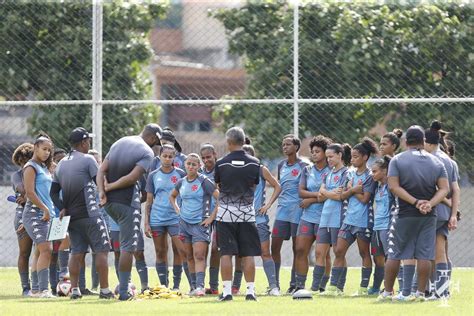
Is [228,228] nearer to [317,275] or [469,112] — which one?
[317,275]

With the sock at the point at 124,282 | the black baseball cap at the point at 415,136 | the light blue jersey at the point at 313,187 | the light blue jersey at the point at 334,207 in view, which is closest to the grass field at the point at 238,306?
the sock at the point at 124,282

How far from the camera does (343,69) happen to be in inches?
887

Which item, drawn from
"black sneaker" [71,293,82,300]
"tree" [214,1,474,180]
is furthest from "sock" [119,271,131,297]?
"tree" [214,1,474,180]

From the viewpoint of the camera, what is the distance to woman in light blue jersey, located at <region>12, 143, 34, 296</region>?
57.5 feet

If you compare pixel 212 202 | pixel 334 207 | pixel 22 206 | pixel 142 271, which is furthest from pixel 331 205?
pixel 22 206

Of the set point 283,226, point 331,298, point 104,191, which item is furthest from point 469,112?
point 104,191

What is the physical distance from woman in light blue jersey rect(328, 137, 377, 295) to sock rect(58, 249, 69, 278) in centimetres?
320

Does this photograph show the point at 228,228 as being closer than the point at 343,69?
Yes

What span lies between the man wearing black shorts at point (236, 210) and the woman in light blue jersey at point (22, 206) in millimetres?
2697

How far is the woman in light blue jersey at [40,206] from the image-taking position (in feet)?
55.1

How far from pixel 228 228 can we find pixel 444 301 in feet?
8.05

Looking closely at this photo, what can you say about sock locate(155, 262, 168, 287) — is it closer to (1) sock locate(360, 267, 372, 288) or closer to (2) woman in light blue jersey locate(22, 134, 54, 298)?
(2) woman in light blue jersey locate(22, 134, 54, 298)

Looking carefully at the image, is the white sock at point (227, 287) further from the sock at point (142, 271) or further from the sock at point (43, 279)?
the sock at point (43, 279)

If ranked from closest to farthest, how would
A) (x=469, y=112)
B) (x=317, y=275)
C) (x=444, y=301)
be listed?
1. (x=444, y=301)
2. (x=317, y=275)
3. (x=469, y=112)
